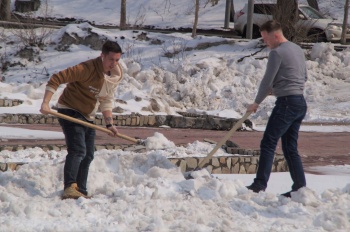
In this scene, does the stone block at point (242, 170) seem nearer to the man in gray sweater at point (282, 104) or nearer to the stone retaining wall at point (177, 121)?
the man in gray sweater at point (282, 104)

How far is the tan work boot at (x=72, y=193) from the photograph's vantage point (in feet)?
24.9

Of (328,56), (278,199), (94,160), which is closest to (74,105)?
(94,160)

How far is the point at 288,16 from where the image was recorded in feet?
88.1

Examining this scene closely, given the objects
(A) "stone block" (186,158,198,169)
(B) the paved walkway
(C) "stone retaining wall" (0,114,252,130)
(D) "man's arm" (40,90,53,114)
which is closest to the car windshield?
(C) "stone retaining wall" (0,114,252,130)

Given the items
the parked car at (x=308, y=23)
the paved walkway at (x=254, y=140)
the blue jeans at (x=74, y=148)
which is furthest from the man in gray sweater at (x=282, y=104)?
the parked car at (x=308, y=23)

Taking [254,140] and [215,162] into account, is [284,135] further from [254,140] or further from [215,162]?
[254,140]

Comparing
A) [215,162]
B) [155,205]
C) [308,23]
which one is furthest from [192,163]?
[308,23]

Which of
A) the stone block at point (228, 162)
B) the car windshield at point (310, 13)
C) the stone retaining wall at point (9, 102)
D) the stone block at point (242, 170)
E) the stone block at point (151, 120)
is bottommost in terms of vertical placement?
the stone block at point (151, 120)

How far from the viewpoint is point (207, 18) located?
132 ft

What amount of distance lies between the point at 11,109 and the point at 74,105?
10542 millimetres

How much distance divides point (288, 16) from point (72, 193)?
66.0 ft

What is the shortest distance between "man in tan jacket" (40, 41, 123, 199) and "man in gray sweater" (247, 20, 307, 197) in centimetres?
144

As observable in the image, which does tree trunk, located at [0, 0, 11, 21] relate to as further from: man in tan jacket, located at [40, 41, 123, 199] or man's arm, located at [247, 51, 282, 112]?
man's arm, located at [247, 51, 282, 112]

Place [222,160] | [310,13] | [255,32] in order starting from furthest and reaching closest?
[255,32], [310,13], [222,160]
